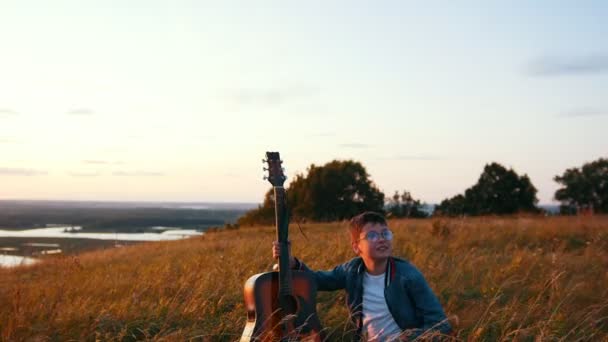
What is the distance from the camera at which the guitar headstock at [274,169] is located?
4965 mm

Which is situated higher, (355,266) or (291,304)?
(355,266)

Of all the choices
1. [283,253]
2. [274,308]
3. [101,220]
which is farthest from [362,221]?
[101,220]

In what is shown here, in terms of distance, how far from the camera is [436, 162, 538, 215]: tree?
40000 mm

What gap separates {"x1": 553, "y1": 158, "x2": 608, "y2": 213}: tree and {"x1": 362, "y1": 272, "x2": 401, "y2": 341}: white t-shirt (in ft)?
144

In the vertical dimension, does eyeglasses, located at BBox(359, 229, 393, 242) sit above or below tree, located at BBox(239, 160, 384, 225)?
below

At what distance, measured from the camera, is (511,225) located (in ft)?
44.5

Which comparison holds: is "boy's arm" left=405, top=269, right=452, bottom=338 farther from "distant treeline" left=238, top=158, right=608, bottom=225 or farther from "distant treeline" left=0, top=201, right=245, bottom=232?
"distant treeline" left=238, top=158, right=608, bottom=225

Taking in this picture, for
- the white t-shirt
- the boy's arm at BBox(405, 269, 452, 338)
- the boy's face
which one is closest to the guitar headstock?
the boy's face

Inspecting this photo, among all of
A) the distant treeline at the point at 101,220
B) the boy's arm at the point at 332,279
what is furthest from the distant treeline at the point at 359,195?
the boy's arm at the point at 332,279

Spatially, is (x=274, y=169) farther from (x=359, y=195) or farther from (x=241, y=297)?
(x=359, y=195)

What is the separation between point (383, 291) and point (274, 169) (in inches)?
47.3

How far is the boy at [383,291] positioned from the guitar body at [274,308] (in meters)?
0.16

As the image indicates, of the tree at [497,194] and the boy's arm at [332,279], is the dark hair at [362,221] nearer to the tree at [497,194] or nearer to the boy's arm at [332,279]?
the boy's arm at [332,279]

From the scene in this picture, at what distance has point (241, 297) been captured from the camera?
6.80 meters
